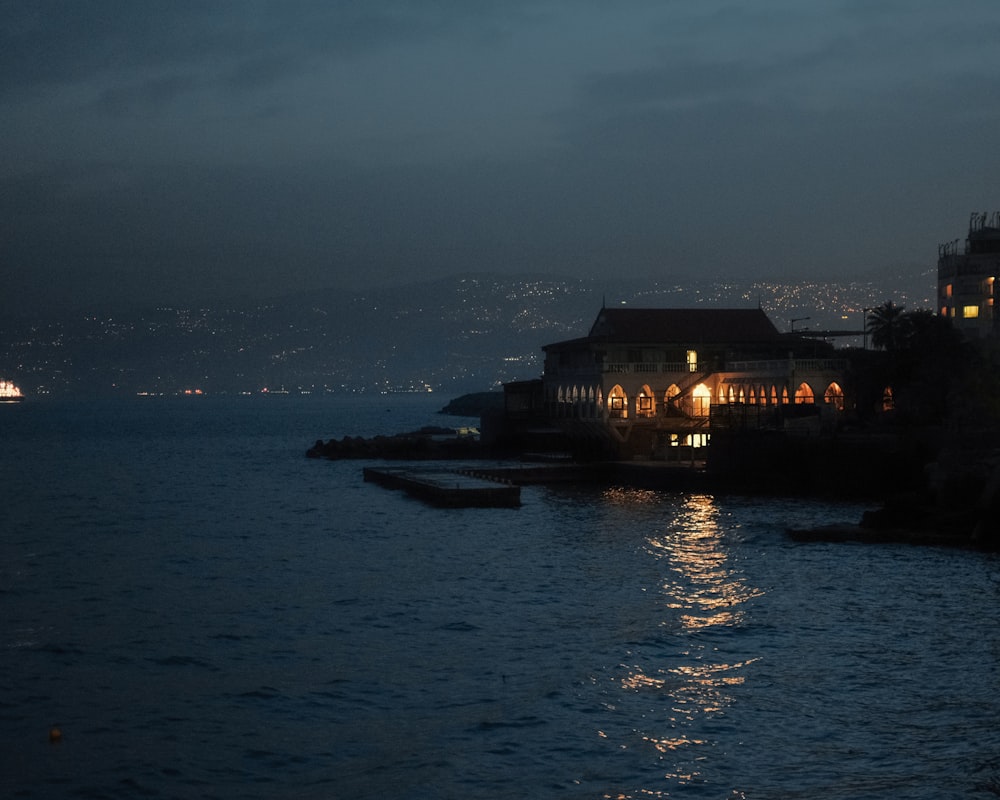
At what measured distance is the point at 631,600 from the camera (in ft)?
102

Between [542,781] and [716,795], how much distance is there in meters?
2.40

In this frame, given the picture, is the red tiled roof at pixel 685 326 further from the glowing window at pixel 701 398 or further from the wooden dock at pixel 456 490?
the wooden dock at pixel 456 490

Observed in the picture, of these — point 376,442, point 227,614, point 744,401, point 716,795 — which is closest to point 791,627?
point 716,795

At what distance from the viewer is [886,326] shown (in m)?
71.4

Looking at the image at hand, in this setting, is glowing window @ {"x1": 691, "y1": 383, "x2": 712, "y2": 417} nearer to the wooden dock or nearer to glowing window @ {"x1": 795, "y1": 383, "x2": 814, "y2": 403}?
glowing window @ {"x1": 795, "y1": 383, "x2": 814, "y2": 403}

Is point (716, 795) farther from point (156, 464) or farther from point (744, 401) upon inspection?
point (156, 464)

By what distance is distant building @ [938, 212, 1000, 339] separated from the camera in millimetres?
84688

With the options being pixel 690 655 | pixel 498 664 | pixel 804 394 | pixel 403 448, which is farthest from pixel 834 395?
pixel 498 664

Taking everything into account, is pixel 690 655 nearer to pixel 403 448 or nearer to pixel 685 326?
pixel 685 326

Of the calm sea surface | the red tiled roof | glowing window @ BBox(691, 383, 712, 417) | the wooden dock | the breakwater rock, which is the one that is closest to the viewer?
the calm sea surface

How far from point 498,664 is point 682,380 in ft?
181

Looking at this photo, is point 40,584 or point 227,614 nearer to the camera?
point 227,614

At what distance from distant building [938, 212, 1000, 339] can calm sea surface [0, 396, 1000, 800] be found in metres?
43.2

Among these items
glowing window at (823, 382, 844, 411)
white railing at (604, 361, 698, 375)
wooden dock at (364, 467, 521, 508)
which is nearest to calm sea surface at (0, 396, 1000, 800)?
wooden dock at (364, 467, 521, 508)
